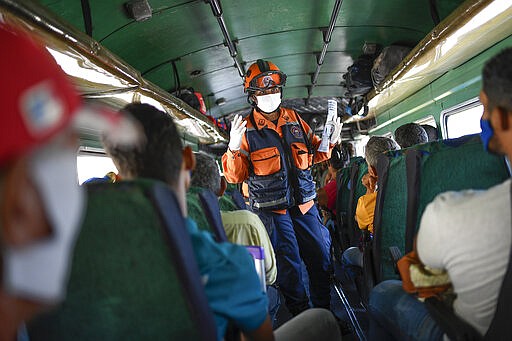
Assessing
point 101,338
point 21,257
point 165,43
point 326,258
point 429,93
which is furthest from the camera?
point 429,93

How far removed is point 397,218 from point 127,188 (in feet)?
5.56

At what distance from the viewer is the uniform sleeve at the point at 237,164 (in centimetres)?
323

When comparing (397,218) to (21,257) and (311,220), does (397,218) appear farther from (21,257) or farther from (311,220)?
(21,257)

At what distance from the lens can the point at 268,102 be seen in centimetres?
347

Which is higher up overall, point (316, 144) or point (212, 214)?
point (316, 144)

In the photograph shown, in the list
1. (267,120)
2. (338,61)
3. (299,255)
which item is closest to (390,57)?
(338,61)

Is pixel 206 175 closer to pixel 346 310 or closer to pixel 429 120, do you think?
pixel 346 310

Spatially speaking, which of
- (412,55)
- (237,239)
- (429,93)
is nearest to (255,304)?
(237,239)

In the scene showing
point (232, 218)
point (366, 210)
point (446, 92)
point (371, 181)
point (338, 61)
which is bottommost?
point (366, 210)

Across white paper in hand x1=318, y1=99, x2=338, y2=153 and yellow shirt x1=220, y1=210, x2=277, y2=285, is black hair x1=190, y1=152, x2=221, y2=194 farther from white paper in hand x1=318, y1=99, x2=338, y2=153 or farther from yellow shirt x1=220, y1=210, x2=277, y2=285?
white paper in hand x1=318, y1=99, x2=338, y2=153

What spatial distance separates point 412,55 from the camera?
154 inches

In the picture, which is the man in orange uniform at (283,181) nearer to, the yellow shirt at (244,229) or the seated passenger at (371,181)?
the seated passenger at (371,181)

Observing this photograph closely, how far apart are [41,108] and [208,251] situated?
698 mm

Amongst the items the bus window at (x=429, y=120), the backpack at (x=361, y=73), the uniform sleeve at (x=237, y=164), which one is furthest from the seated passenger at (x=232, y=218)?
the backpack at (x=361, y=73)
